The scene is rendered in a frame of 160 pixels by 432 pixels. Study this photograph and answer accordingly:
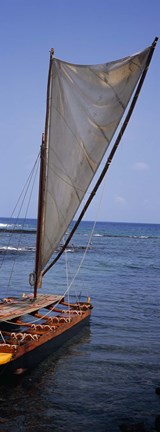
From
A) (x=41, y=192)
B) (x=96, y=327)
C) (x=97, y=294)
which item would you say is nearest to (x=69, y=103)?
(x=41, y=192)

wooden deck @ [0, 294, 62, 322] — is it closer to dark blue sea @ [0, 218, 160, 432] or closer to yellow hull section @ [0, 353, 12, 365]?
dark blue sea @ [0, 218, 160, 432]

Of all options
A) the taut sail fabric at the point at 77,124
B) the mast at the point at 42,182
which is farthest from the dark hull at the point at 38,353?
the taut sail fabric at the point at 77,124

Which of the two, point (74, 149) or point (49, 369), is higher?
point (74, 149)

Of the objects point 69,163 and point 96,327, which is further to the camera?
point 96,327

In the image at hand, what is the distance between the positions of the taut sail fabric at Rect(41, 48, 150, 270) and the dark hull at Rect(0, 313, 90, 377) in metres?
4.08

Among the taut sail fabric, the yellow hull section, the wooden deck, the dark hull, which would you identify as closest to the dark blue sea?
the dark hull

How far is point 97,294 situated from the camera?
3225 cm

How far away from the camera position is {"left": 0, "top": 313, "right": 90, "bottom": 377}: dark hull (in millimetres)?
14039

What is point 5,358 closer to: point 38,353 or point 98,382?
point 38,353

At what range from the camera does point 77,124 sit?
16453 mm

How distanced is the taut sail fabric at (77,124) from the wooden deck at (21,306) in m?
3.03

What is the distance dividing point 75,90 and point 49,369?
9.89 metres

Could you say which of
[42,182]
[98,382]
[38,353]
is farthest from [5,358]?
[42,182]

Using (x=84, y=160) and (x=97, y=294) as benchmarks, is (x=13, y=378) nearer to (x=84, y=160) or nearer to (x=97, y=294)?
(x=84, y=160)
